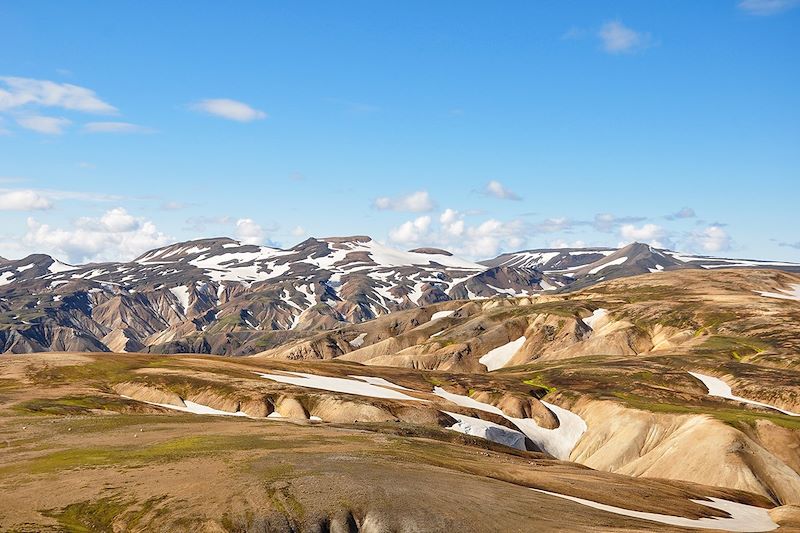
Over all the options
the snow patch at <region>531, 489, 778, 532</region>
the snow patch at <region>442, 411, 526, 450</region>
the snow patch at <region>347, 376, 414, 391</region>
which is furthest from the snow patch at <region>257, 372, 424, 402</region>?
the snow patch at <region>531, 489, 778, 532</region>

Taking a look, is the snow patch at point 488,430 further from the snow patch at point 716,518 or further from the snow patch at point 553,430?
the snow patch at point 716,518

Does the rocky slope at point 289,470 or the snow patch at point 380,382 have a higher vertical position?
the snow patch at point 380,382

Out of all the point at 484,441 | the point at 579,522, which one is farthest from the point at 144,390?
the point at 579,522

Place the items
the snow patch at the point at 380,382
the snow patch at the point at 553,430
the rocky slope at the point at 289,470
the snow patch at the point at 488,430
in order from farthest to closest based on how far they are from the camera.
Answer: the snow patch at the point at 380,382
the snow patch at the point at 553,430
the snow patch at the point at 488,430
the rocky slope at the point at 289,470

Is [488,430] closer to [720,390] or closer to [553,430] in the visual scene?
[553,430]

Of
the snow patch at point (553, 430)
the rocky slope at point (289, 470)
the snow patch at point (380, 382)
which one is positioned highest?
the snow patch at point (380, 382)

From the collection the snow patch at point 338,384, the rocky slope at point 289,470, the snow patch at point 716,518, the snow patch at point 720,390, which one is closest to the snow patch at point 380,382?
the snow patch at point 338,384

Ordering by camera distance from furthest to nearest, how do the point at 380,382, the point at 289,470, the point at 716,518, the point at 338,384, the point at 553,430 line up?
the point at 380,382, the point at 338,384, the point at 553,430, the point at 716,518, the point at 289,470

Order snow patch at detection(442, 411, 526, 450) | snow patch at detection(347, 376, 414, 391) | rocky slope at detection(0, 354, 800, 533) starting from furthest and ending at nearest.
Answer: snow patch at detection(347, 376, 414, 391) → snow patch at detection(442, 411, 526, 450) → rocky slope at detection(0, 354, 800, 533)

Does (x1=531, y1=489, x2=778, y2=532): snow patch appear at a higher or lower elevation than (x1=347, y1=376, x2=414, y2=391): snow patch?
lower

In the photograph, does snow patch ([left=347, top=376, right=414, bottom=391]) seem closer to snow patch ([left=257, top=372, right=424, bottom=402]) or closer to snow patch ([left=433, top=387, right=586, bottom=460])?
snow patch ([left=257, top=372, right=424, bottom=402])

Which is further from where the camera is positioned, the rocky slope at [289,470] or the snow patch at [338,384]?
the snow patch at [338,384]

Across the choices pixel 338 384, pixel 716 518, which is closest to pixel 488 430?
pixel 338 384

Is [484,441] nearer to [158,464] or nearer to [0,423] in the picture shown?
[158,464]
